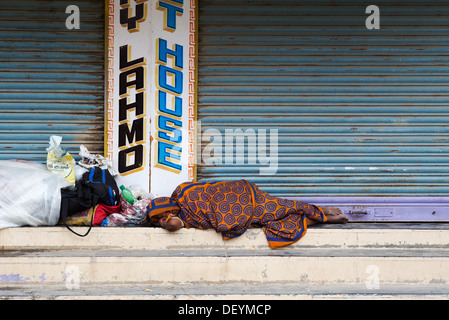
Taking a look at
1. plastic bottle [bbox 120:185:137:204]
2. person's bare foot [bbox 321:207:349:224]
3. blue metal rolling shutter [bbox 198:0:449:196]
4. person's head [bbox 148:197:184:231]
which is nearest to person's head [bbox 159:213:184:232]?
person's head [bbox 148:197:184:231]

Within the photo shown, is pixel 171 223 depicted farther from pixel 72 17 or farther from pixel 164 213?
pixel 72 17

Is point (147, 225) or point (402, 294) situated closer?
point (402, 294)

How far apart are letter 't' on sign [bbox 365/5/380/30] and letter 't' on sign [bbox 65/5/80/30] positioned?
2.99 metres

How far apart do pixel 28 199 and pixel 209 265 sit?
5.43ft

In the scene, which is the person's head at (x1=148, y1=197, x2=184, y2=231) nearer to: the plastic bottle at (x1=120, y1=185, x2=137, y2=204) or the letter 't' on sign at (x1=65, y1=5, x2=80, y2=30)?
the plastic bottle at (x1=120, y1=185, x2=137, y2=204)

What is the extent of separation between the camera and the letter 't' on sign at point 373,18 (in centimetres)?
437

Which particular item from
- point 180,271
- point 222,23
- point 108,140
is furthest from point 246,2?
point 180,271

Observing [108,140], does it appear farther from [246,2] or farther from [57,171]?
[246,2]

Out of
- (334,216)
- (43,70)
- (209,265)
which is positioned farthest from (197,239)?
(43,70)

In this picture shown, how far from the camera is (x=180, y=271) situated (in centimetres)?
355

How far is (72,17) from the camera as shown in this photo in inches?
169

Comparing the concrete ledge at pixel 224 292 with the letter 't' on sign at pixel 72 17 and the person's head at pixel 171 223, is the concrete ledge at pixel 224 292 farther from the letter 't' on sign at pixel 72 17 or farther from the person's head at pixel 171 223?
the letter 't' on sign at pixel 72 17

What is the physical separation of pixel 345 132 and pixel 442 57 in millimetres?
1282

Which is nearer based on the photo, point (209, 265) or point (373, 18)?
point (209, 265)
